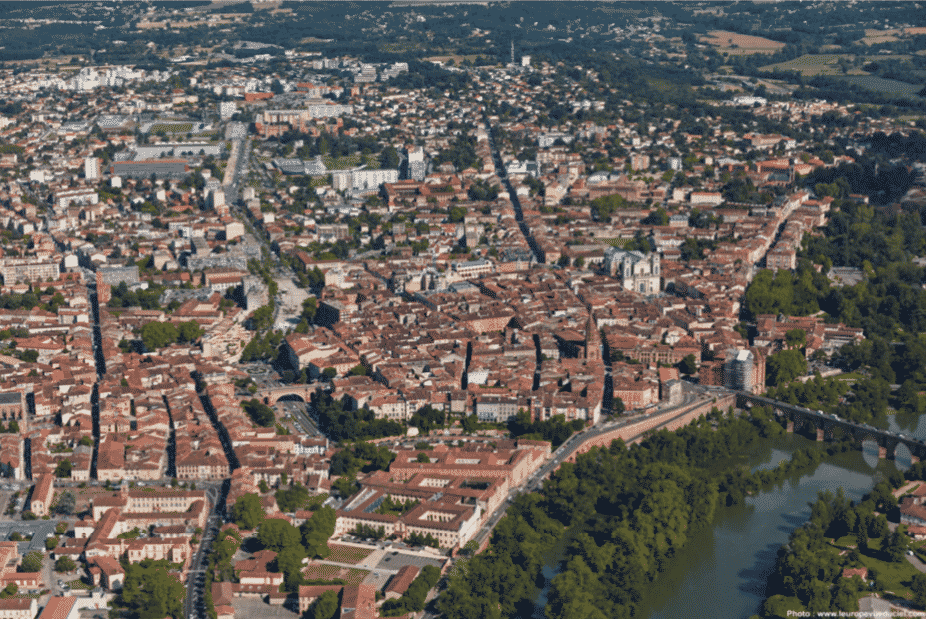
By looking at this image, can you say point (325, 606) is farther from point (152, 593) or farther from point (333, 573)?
point (152, 593)

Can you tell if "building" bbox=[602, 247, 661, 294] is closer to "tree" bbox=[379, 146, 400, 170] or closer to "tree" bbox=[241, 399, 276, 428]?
"tree" bbox=[241, 399, 276, 428]

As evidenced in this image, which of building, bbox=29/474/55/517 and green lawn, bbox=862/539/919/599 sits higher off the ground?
building, bbox=29/474/55/517

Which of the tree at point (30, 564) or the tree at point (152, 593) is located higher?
the tree at point (152, 593)

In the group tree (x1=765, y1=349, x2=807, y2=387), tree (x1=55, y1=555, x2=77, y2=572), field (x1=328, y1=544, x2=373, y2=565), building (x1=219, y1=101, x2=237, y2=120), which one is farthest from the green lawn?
building (x1=219, y1=101, x2=237, y2=120)

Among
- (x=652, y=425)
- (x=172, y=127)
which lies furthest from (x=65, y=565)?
(x=172, y=127)

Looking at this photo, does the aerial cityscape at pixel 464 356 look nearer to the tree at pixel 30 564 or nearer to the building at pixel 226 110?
the tree at pixel 30 564

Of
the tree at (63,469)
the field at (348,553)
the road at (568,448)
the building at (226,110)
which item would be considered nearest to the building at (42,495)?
the tree at (63,469)

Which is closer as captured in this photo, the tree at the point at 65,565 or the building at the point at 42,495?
the tree at the point at 65,565
